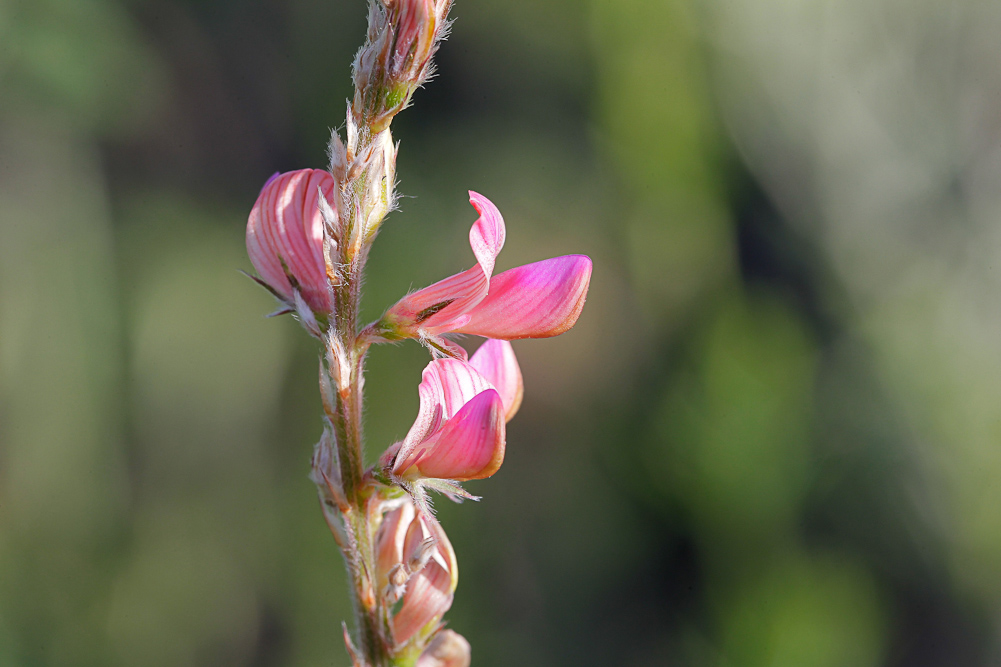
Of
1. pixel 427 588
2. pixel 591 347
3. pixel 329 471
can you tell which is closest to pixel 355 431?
pixel 329 471

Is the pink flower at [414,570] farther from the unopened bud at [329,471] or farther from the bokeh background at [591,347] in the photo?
the bokeh background at [591,347]

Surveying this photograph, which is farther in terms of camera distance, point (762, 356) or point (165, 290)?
point (165, 290)

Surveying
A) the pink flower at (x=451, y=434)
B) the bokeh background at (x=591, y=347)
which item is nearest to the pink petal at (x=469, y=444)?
the pink flower at (x=451, y=434)

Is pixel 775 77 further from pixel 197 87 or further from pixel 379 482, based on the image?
A: pixel 379 482

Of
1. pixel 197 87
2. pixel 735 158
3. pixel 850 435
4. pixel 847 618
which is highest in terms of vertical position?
pixel 197 87

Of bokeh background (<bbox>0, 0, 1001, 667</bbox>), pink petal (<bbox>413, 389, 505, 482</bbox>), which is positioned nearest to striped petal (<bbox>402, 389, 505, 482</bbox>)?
pink petal (<bbox>413, 389, 505, 482</bbox>)

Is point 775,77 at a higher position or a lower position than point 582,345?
higher

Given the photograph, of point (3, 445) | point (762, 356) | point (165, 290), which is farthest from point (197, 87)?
point (762, 356)

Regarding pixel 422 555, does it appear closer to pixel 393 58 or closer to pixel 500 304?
pixel 500 304
